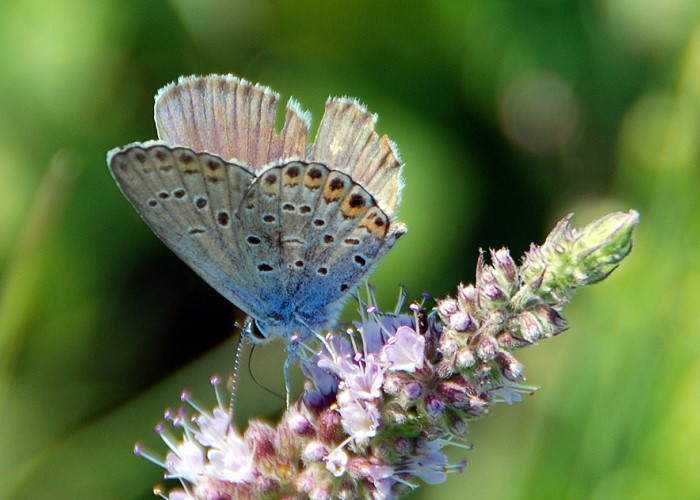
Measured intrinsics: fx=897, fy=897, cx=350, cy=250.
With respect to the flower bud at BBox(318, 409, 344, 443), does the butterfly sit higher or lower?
higher

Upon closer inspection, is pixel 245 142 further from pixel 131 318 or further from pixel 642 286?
pixel 642 286

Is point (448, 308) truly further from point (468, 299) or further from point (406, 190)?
point (406, 190)

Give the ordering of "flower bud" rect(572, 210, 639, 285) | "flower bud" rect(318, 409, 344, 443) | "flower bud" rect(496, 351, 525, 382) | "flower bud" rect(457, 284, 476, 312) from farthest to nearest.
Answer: "flower bud" rect(318, 409, 344, 443) < "flower bud" rect(457, 284, 476, 312) < "flower bud" rect(496, 351, 525, 382) < "flower bud" rect(572, 210, 639, 285)

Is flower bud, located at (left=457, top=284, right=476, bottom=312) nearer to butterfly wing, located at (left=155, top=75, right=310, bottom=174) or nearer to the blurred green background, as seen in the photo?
butterfly wing, located at (left=155, top=75, right=310, bottom=174)

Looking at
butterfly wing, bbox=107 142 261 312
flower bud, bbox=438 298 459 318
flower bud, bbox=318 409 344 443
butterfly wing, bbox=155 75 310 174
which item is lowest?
flower bud, bbox=318 409 344 443

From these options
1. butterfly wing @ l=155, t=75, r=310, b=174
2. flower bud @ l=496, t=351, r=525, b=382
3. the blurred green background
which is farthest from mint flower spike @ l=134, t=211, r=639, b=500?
the blurred green background

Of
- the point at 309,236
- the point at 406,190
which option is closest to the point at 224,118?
the point at 309,236

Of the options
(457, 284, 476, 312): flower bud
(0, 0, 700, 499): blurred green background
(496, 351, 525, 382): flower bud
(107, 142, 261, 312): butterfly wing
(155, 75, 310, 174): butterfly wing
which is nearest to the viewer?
(496, 351, 525, 382): flower bud
